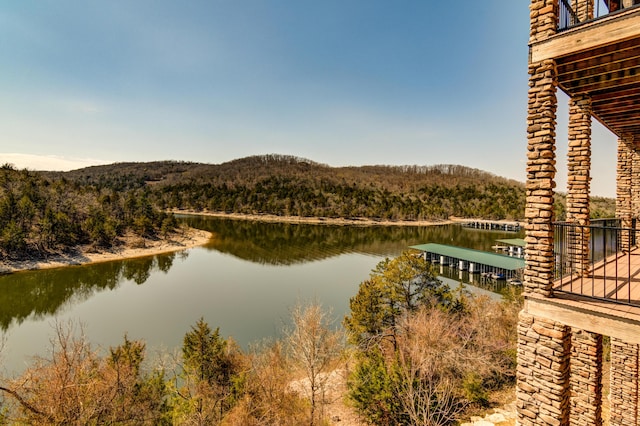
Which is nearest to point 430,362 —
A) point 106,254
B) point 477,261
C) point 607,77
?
point 607,77

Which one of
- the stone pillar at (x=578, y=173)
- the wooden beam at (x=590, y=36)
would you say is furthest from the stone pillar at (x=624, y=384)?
the wooden beam at (x=590, y=36)

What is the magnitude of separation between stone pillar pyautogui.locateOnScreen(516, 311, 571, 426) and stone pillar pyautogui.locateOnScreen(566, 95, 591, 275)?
88.8 inches

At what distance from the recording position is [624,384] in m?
7.65

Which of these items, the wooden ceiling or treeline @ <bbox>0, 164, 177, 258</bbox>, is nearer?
the wooden ceiling

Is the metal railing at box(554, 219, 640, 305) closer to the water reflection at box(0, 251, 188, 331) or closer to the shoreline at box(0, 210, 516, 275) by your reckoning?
the water reflection at box(0, 251, 188, 331)

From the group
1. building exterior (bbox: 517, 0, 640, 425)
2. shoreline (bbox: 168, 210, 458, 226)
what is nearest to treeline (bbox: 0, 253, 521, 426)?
building exterior (bbox: 517, 0, 640, 425)

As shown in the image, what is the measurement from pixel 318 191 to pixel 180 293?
89.3 m

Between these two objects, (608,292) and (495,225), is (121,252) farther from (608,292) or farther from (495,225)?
(495,225)

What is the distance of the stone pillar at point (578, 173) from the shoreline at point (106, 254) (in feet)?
156

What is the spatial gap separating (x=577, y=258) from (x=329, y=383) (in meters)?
13.2

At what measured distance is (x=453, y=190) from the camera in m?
121

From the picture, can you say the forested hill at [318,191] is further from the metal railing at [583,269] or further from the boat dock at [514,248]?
the metal railing at [583,269]

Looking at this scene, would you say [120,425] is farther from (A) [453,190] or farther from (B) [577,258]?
(A) [453,190]

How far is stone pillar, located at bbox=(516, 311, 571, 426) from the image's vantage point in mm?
4922
